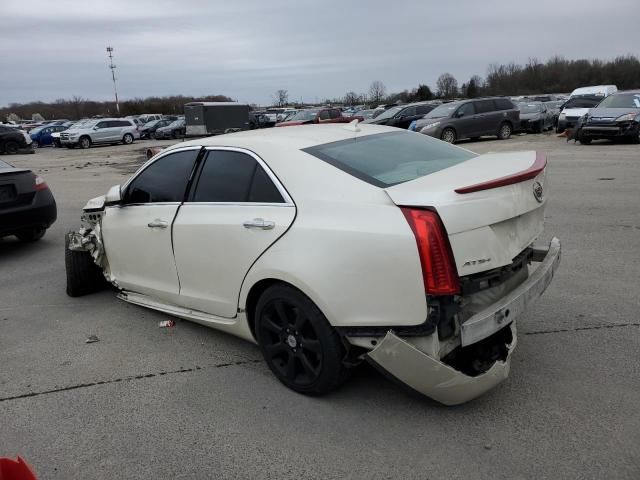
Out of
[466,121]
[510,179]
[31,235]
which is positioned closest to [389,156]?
[510,179]

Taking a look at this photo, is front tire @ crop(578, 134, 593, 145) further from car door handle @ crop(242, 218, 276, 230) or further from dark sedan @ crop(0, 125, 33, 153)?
dark sedan @ crop(0, 125, 33, 153)

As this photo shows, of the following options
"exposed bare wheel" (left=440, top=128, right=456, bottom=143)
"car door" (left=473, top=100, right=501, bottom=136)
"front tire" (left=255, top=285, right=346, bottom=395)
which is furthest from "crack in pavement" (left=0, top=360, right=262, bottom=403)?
"car door" (left=473, top=100, right=501, bottom=136)

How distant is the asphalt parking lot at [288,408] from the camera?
2.81 metres

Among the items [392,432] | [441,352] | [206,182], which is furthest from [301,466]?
[206,182]

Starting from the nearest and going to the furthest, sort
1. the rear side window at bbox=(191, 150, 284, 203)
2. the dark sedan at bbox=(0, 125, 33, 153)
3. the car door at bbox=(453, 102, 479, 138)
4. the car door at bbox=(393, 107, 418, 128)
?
the rear side window at bbox=(191, 150, 284, 203) < the car door at bbox=(453, 102, 479, 138) < the car door at bbox=(393, 107, 418, 128) < the dark sedan at bbox=(0, 125, 33, 153)

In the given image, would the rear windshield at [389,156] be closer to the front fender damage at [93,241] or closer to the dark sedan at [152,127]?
the front fender damage at [93,241]

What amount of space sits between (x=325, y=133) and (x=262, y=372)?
1.72 m

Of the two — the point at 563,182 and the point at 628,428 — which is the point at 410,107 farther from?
the point at 628,428

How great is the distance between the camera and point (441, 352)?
9.61ft

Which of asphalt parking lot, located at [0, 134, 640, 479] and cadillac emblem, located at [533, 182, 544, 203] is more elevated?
cadillac emblem, located at [533, 182, 544, 203]

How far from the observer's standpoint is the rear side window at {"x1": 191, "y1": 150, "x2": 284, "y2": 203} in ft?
11.8

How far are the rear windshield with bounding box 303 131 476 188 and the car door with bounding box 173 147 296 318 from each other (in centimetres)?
43

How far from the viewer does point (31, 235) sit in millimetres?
8188

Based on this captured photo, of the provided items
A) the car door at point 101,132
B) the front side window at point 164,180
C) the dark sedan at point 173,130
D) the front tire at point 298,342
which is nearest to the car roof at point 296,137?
the front side window at point 164,180
